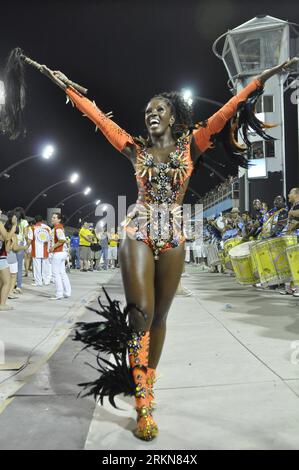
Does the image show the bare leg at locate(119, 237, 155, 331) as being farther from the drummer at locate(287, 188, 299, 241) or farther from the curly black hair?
the drummer at locate(287, 188, 299, 241)

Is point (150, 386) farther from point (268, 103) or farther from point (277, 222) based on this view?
point (268, 103)

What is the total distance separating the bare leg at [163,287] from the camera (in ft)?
9.39

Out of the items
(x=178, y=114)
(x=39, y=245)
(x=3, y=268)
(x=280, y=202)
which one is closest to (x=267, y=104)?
(x=280, y=202)

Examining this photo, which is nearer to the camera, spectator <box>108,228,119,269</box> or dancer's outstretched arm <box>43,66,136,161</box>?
dancer's outstretched arm <box>43,66,136,161</box>

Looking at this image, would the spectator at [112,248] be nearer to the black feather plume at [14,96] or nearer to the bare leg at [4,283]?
the bare leg at [4,283]

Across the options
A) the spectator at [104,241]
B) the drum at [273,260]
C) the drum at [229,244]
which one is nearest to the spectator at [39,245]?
the drum at [229,244]

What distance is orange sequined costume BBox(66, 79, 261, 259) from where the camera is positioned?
2881mm

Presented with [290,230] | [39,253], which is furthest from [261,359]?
[39,253]

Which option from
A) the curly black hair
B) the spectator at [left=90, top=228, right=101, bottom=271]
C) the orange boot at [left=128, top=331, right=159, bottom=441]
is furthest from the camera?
the spectator at [left=90, top=228, right=101, bottom=271]

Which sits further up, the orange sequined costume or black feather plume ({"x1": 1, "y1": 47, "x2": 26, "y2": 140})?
black feather plume ({"x1": 1, "y1": 47, "x2": 26, "y2": 140})

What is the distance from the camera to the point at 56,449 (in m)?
2.47

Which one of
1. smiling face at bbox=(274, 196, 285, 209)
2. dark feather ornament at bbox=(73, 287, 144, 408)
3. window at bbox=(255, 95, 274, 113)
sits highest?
window at bbox=(255, 95, 274, 113)

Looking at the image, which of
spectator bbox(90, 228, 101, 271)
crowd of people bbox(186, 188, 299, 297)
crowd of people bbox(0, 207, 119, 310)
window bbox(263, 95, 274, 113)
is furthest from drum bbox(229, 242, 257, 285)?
spectator bbox(90, 228, 101, 271)
